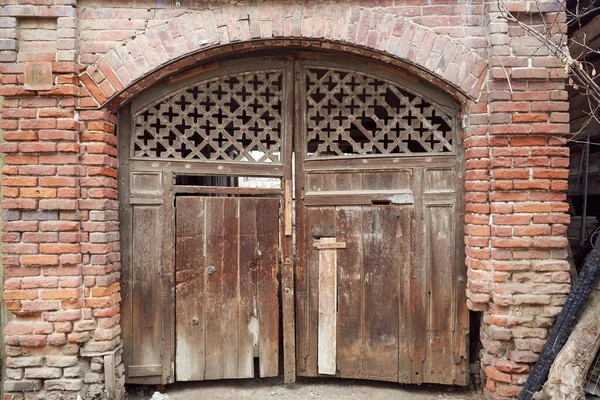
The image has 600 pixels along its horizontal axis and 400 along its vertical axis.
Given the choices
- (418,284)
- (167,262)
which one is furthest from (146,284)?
(418,284)

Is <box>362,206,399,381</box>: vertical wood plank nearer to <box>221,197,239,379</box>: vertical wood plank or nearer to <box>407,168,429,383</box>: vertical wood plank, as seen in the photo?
<box>407,168,429,383</box>: vertical wood plank

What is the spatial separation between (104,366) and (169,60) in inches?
100

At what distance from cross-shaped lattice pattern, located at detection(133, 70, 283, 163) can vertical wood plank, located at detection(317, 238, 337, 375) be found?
1.04 meters

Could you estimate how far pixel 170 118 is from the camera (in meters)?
3.61

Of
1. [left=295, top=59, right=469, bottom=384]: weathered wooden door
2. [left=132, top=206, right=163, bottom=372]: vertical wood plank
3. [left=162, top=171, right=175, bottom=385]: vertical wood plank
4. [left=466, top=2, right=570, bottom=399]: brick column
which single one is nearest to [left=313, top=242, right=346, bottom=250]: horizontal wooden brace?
[left=295, top=59, right=469, bottom=384]: weathered wooden door

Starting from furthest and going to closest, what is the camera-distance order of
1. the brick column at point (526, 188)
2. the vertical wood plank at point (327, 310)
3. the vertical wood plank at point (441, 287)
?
1. the vertical wood plank at point (327, 310)
2. the vertical wood plank at point (441, 287)
3. the brick column at point (526, 188)

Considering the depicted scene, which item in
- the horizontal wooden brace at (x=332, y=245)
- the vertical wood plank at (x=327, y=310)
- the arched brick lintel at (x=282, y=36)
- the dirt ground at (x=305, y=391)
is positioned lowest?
the dirt ground at (x=305, y=391)

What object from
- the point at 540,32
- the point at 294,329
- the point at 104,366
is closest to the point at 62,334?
the point at 104,366

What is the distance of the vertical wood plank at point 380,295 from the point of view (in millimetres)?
3377

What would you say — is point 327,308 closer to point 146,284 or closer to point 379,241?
point 379,241

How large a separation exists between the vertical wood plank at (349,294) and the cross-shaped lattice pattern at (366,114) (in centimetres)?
66

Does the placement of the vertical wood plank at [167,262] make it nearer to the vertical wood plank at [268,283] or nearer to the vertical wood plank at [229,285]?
the vertical wood plank at [229,285]

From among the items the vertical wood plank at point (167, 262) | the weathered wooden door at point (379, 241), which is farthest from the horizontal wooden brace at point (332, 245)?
the vertical wood plank at point (167, 262)

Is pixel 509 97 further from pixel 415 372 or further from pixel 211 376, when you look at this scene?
pixel 211 376
